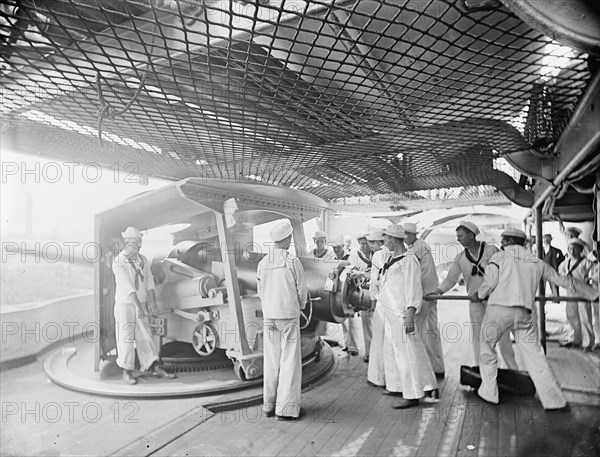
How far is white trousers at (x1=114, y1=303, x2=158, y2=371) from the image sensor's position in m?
4.88

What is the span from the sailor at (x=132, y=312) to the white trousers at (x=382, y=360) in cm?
227

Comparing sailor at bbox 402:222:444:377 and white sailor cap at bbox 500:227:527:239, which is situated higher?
white sailor cap at bbox 500:227:527:239

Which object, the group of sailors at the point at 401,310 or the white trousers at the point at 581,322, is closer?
the group of sailors at the point at 401,310

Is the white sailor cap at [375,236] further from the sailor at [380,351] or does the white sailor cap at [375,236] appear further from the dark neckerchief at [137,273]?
the dark neckerchief at [137,273]

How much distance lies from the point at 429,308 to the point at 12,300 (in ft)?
17.5

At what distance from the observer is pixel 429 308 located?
5223 millimetres

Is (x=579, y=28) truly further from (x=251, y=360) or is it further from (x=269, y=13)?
(x=251, y=360)

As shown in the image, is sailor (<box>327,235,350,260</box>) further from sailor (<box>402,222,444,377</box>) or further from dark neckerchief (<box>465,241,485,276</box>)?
dark neckerchief (<box>465,241,485,276</box>)

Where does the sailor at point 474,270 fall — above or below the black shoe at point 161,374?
above

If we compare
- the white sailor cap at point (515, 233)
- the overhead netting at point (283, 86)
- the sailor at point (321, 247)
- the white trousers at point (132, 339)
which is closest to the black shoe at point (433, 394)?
the white sailor cap at point (515, 233)

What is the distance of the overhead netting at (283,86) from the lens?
6.69 ft

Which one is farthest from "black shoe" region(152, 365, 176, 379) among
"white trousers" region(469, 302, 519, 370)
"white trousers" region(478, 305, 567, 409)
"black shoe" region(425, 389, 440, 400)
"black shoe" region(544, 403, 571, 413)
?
"black shoe" region(544, 403, 571, 413)

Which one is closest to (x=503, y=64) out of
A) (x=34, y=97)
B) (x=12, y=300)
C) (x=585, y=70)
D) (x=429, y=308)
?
(x=585, y=70)

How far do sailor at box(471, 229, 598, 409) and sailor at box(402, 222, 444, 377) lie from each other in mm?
855
